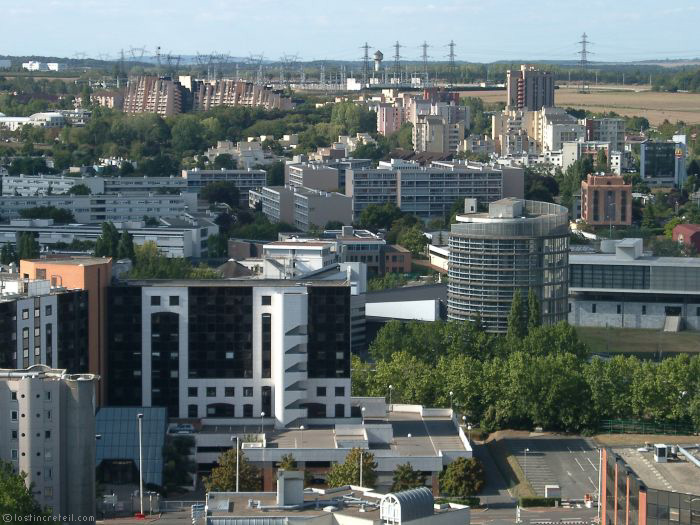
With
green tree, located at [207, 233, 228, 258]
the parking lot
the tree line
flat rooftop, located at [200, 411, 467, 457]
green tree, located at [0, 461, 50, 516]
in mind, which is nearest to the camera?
green tree, located at [0, 461, 50, 516]

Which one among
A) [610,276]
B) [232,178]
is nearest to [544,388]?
[610,276]

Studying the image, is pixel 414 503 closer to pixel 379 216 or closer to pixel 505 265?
pixel 505 265

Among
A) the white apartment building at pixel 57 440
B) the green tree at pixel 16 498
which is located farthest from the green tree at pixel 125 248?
the green tree at pixel 16 498

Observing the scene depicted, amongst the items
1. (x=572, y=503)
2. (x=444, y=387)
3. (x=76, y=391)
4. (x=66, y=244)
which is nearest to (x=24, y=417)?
(x=76, y=391)

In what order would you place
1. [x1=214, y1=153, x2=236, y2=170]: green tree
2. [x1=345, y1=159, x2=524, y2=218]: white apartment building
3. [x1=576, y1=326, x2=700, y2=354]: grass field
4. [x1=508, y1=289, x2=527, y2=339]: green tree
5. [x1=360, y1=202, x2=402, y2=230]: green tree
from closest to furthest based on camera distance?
[x1=508, y1=289, x2=527, y2=339]: green tree
[x1=576, y1=326, x2=700, y2=354]: grass field
[x1=360, y1=202, x2=402, y2=230]: green tree
[x1=345, y1=159, x2=524, y2=218]: white apartment building
[x1=214, y1=153, x2=236, y2=170]: green tree

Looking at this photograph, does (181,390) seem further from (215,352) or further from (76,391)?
(76,391)

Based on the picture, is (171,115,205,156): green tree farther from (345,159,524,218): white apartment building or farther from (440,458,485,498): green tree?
(440,458,485,498): green tree

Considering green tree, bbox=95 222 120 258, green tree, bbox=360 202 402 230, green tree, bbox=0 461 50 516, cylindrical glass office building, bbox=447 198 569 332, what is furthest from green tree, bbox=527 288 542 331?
green tree, bbox=360 202 402 230
